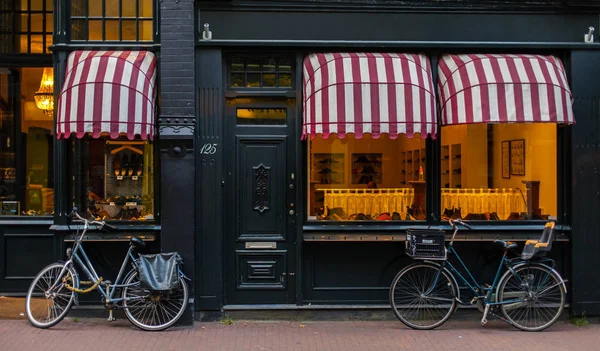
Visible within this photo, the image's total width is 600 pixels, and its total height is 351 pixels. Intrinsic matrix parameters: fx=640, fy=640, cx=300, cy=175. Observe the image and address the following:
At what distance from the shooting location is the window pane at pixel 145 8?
8281mm

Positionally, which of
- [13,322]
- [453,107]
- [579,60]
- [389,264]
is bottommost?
[13,322]

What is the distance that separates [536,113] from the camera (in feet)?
25.8

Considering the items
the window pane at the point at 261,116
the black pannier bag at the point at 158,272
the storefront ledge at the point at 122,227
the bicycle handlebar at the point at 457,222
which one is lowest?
the black pannier bag at the point at 158,272

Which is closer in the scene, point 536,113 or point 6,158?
point 536,113

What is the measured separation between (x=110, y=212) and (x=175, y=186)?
1.06 meters

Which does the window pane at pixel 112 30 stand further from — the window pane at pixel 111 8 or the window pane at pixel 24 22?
the window pane at pixel 24 22

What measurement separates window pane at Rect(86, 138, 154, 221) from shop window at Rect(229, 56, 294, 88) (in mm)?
1465

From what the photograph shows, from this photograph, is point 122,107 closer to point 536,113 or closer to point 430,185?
point 430,185

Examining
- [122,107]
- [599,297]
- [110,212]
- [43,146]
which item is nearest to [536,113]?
[599,297]

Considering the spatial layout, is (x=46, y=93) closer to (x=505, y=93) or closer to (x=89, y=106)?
(x=89, y=106)

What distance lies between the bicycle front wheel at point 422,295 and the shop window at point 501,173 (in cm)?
101

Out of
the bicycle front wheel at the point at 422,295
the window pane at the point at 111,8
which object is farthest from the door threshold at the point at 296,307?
the window pane at the point at 111,8

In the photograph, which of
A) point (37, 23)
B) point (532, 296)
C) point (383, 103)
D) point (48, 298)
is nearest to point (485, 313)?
point (532, 296)

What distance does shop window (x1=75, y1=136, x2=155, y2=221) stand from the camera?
8289 mm
